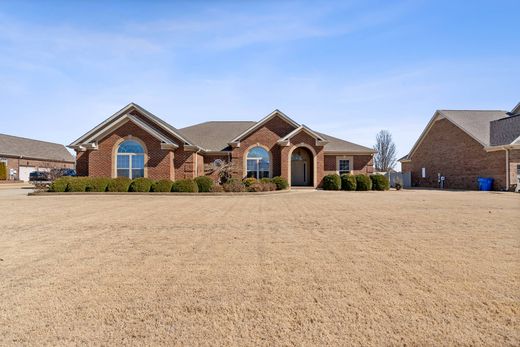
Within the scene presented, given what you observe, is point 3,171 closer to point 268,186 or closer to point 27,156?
point 27,156

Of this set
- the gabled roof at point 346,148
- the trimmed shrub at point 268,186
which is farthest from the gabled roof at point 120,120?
the gabled roof at point 346,148

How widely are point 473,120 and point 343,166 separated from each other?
44.8ft

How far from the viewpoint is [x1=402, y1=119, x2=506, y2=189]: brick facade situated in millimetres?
25656

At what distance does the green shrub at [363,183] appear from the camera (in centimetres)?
2397

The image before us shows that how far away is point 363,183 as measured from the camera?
24.0 metres

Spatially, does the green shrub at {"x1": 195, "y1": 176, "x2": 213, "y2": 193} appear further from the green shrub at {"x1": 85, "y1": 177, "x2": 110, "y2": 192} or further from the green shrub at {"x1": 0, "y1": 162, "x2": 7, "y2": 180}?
the green shrub at {"x1": 0, "y1": 162, "x2": 7, "y2": 180}

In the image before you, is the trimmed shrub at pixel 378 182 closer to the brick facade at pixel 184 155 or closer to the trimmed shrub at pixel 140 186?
the brick facade at pixel 184 155

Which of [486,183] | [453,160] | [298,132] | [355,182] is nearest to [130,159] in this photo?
[298,132]

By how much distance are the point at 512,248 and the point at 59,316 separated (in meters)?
7.53

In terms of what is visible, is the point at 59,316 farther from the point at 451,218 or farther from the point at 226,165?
the point at 226,165

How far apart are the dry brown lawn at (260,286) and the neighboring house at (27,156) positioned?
46286mm

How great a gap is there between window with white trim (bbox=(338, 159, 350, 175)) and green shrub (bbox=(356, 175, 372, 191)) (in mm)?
3186

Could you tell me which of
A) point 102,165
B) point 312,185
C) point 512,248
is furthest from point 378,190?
point 102,165

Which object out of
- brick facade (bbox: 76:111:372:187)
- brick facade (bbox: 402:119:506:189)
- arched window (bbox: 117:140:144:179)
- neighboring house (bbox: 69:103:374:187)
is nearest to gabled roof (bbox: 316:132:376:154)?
neighboring house (bbox: 69:103:374:187)
